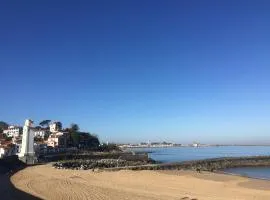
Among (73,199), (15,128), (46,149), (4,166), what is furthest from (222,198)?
(15,128)

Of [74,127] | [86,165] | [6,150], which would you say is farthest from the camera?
[74,127]

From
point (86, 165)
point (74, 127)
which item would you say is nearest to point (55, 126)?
point (74, 127)

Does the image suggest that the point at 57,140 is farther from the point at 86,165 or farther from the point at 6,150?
the point at 86,165

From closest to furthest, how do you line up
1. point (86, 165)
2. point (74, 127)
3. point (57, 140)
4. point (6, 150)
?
point (86, 165)
point (6, 150)
point (57, 140)
point (74, 127)

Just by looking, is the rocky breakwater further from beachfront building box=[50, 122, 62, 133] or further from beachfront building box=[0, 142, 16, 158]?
beachfront building box=[50, 122, 62, 133]

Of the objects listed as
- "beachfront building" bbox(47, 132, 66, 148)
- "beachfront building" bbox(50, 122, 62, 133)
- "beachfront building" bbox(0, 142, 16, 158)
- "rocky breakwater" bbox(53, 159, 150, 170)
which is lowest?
"rocky breakwater" bbox(53, 159, 150, 170)

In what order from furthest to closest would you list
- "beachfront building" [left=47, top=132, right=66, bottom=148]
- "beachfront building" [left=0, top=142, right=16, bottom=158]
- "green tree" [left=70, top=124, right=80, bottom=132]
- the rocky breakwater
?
1. "green tree" [left=70, top=124, right=80, bottom=132]
2. "beachfront building" [left=47, top=132, right=66, bottom=148]
3. "beachfront building" [left=0, top=142, right=16, bottom=158]
4. the rocky breakwater

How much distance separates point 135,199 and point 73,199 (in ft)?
9.97

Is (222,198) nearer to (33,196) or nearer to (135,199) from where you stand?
(135,199)

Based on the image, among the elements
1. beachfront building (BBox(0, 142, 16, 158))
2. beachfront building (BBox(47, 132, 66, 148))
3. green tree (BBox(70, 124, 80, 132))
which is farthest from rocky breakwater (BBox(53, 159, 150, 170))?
green tree (BBox(70, 124, 80, 132))

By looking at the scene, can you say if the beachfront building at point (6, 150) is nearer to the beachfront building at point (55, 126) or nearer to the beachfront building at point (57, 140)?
the beachfront building at point (57, 140)

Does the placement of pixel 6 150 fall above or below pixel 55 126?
below

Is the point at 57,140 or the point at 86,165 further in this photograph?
the point at 57,140

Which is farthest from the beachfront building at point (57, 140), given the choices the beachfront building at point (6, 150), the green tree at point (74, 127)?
the beachfront building at point (6, 150)
